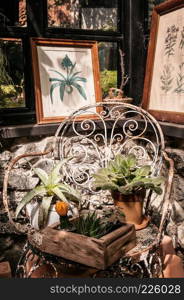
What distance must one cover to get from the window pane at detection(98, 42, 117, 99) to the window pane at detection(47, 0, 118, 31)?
0.45ft

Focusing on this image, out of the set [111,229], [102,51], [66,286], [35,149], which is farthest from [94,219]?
[102,51]

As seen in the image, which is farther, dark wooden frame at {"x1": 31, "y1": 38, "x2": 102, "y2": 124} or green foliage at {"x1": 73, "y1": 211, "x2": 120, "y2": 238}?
dark wooden frame at {"x1": 31, "y1": 38, "x2": 102, "y2": 124}

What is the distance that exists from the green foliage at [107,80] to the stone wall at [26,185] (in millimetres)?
586

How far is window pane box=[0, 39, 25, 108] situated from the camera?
2285 millimetres

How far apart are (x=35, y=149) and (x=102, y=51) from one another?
2.91 feet

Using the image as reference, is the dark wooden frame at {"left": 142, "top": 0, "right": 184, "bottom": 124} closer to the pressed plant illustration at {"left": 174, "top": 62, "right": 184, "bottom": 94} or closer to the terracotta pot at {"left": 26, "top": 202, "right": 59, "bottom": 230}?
the pressed plant illustration at {"left": 174, "top": 62, "right": 184, "bottom": 94}

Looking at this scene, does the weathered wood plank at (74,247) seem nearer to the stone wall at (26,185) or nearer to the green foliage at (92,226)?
the green foliage at (92,226)

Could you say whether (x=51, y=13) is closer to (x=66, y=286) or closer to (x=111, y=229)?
(x=111, y=229)

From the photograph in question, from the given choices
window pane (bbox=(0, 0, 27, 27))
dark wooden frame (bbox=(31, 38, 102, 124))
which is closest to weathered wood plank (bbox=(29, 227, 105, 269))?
dark wooden frame (bbox=(31, 38, 102, 124))

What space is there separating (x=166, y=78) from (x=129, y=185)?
806 millimetres

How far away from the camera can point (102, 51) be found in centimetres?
258

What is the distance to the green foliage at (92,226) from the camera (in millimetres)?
1740

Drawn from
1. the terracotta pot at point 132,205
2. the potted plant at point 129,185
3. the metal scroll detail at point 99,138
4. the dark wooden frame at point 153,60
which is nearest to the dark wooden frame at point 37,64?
the metal scroll detail at point 99,138

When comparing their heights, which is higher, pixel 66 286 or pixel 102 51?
pixel 102 51
